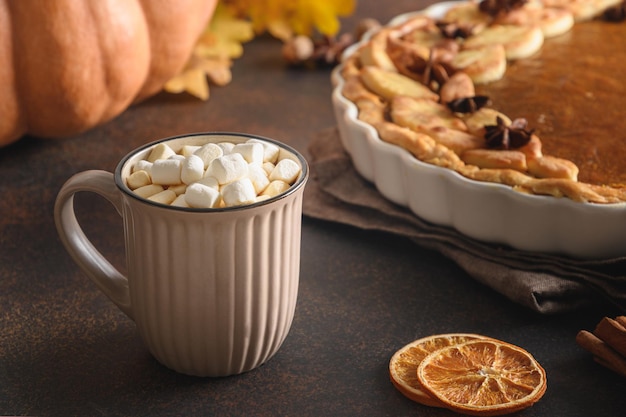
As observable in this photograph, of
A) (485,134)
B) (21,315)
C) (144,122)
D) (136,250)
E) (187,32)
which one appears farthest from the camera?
(144,122)

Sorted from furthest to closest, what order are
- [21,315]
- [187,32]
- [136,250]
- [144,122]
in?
[144,122] < [187,32] < [21,315] < [136,250]

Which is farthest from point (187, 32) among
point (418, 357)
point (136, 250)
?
point (418, 357)

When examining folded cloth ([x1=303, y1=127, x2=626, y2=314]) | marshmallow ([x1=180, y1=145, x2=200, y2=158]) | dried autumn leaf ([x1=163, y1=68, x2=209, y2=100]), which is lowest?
dried autumn leaf ([x1=163, y1=68, x2=209, y2=100])

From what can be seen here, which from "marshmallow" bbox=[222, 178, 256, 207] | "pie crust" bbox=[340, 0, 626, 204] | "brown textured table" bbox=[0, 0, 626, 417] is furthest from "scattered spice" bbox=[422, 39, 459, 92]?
"marshmallow" bbox=[222, 178, 256, 207]

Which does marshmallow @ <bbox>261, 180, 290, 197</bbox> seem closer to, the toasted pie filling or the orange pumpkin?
the toasted pie filling

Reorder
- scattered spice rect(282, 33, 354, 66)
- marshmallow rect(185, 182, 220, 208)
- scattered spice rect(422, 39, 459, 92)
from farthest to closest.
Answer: scattered spice rect(282, 33, 354, 66) < scattered spice rect(422, 39, 459, 92) < marshmallow rect(185, 182, 220, 208)

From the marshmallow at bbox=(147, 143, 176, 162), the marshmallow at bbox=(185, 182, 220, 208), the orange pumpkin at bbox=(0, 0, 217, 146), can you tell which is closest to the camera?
the marshmallow at bbox=(185, 182, 220, 208)

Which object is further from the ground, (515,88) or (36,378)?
(515,88)

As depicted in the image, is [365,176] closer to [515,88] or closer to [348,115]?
[348,115]

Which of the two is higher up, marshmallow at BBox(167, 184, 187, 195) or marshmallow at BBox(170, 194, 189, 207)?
marshmallow at BBox(170, 194, 189, 207)
